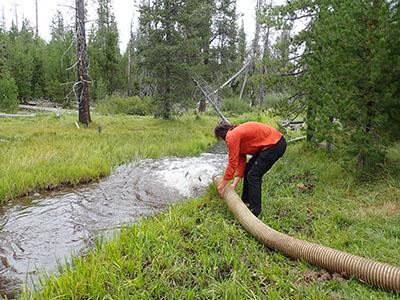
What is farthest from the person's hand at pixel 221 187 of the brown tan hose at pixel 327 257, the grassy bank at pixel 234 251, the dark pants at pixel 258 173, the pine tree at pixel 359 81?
the pine tree at pixel 359 81

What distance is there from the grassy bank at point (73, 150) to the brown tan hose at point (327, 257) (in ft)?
14.7

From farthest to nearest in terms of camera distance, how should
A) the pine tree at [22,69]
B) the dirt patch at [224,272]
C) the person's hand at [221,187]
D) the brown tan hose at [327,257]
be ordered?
the pine tree at [22,69], the person's hand at [221,187], the dirt patch at [224,272], the brown tan hose at [327,257]

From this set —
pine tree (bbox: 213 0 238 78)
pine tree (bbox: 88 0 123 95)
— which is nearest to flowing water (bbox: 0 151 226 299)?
pine tree (bbox: 213 0 238 78)

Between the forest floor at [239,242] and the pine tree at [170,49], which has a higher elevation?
the pine tree at [170,49]

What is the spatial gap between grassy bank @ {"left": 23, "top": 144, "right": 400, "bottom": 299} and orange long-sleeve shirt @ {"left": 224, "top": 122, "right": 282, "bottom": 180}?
0.84 metres

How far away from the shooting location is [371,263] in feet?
10.6

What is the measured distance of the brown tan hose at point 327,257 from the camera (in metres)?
3.08

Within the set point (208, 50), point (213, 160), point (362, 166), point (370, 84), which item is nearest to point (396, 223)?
point (362, 166)

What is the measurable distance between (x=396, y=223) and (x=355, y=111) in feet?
7.52

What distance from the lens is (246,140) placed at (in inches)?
199

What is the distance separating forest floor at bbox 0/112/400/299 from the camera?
3191mm

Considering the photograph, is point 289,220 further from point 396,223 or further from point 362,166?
point 362,166

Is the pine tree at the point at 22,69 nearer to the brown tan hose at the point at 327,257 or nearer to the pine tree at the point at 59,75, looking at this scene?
the pine tree at the point at 59,75

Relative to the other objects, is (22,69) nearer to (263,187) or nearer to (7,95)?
(7,95)
